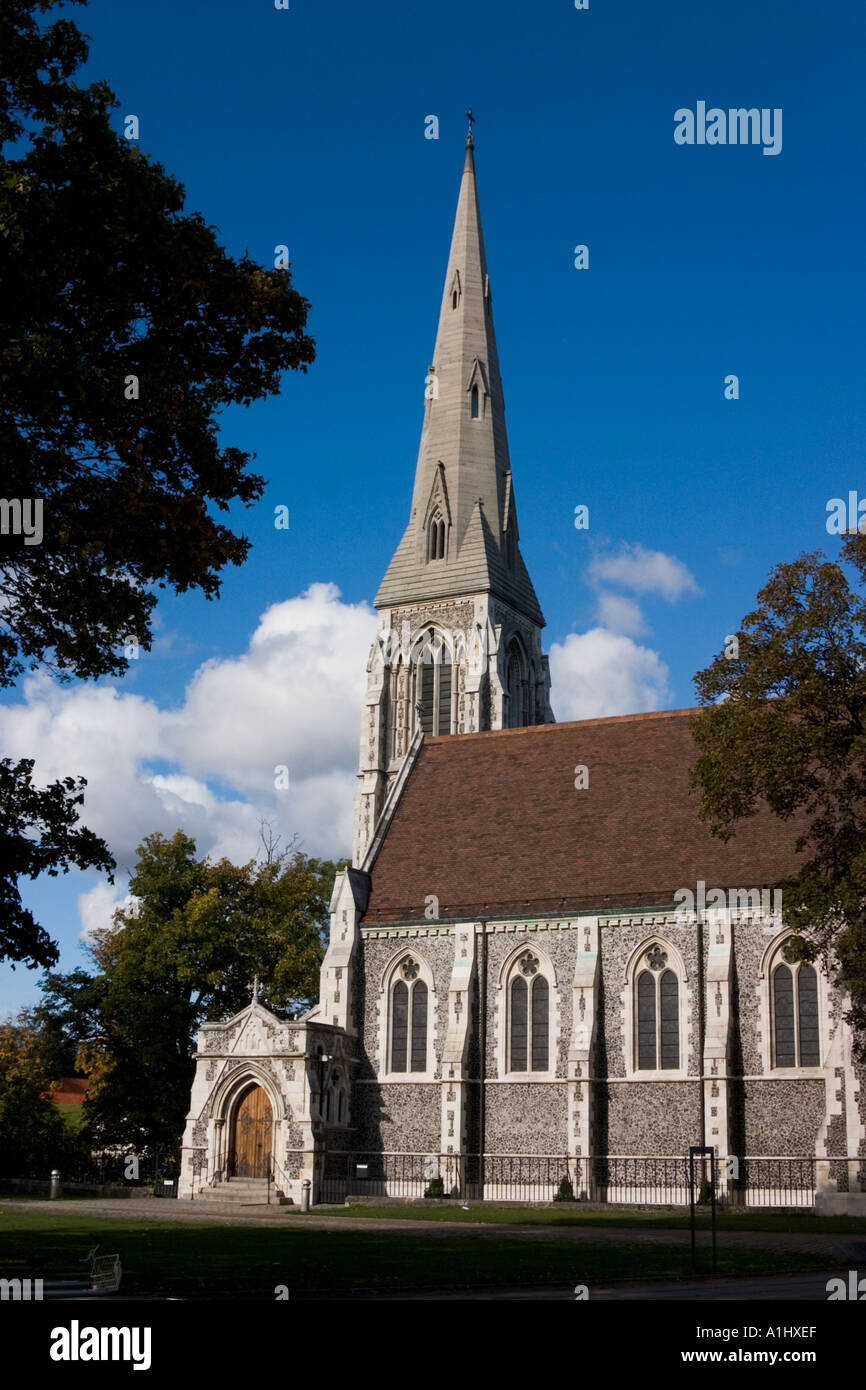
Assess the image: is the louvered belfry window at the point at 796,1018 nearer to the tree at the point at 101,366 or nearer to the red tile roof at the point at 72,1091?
the tree at the point at 101,366

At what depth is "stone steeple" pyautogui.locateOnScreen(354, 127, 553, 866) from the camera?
61438 millimetres

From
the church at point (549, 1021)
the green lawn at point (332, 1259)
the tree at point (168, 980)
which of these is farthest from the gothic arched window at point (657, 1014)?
the tree at point (168, 980)

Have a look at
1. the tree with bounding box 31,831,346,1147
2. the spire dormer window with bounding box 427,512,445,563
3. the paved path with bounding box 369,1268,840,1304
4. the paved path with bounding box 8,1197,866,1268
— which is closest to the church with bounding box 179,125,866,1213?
the paved path with bounding box 8,1197,866,1268

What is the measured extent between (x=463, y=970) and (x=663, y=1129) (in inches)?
259

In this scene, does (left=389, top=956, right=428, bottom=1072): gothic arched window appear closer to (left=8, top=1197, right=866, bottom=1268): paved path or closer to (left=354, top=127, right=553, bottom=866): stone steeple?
(left=8, top=1197, right=866, bottom=1268): paved path

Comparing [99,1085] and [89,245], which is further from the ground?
[89,245]

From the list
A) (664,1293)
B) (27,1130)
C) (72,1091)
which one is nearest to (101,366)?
(664,1293)

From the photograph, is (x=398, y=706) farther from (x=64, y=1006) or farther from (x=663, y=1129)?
(x=663, y=1129)

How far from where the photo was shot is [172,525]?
50.2 feet

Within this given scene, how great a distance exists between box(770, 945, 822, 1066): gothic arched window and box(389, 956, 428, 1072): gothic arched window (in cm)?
960

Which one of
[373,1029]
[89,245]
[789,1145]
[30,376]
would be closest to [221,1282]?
[30,376]

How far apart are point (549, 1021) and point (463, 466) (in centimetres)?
3751

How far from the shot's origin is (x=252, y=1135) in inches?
1439
